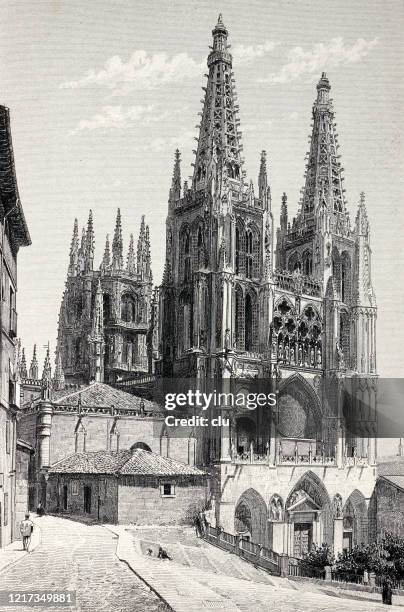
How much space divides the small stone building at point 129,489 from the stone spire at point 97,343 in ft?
57.7

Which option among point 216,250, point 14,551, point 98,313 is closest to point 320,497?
point 216,250

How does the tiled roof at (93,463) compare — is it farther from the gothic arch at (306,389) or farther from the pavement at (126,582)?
the gothic arch at (306,389)

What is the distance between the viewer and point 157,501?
3381 cm

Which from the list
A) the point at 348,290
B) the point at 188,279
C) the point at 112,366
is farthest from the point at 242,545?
the point at 112,366

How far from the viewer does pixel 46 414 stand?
39.6m

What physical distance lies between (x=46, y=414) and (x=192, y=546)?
11.3 m

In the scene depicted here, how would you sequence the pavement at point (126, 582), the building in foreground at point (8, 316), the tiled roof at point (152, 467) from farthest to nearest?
1. the tiled roof at point (152, 467)
2. the building in foreground at point (8, 316)
3. the pavement at point (126, 582)

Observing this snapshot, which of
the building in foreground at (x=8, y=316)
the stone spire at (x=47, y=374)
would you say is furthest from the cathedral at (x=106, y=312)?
the building in foreground at (x=8, y=316)

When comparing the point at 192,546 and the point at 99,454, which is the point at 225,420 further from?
the point at 192,546

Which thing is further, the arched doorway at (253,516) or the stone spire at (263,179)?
the stone spire at (263,179)

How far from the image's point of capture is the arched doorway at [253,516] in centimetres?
4416

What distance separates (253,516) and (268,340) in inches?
371

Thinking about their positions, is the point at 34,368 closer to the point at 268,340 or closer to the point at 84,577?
the point at 268,340

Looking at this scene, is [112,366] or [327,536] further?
[112,366]
